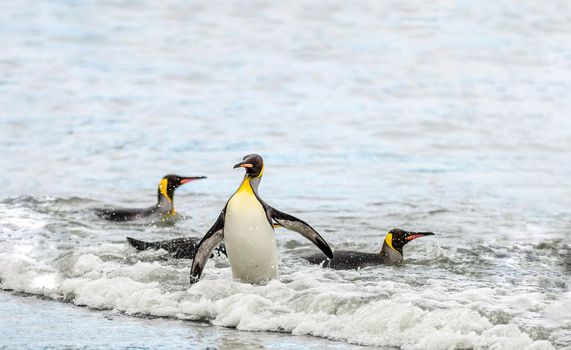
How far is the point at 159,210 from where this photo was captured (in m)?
10.7

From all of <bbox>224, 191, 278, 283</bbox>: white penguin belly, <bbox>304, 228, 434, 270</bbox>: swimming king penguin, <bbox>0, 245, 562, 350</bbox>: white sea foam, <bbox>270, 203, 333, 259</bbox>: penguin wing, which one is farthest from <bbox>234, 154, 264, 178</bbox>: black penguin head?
<bbox>304, 228, 434, 270</bbox>: swimming king penguin

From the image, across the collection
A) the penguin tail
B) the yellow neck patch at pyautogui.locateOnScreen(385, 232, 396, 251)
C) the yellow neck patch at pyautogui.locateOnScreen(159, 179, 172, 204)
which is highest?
the yellow neck patch at pyautogui.locateOnScreen(159, 179, 172, 204)

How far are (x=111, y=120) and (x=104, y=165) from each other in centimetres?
347

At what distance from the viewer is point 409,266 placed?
8.66 metres

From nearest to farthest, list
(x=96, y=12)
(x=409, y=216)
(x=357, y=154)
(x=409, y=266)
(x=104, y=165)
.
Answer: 1. (x=409, y=266)
2. (x=409, y=216)
3. (x=104, y=165)
4. (x=357, y=154)
5. (x=96, y=12)

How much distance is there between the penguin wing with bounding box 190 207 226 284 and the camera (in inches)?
297

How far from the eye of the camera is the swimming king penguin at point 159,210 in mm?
10516

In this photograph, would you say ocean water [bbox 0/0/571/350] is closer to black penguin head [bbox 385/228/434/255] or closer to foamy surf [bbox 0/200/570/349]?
foamy surf [bbox 0/200/570/349]

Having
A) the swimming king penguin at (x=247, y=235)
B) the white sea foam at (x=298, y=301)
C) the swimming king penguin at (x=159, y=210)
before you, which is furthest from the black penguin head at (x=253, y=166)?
the swimming king penguin at (x=159, y=210)

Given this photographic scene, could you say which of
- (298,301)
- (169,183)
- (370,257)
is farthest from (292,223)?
(169,183)

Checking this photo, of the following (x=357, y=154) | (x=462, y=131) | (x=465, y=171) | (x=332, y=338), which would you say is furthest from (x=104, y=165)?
(x=332, y=338)

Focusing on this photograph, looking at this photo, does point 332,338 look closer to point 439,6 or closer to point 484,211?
point 484,211

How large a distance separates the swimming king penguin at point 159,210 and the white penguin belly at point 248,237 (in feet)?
9.71

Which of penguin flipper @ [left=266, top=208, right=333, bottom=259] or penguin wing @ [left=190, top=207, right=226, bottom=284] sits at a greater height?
penguin flipper @ [left=266, top=208, right=333, bottom=259]
